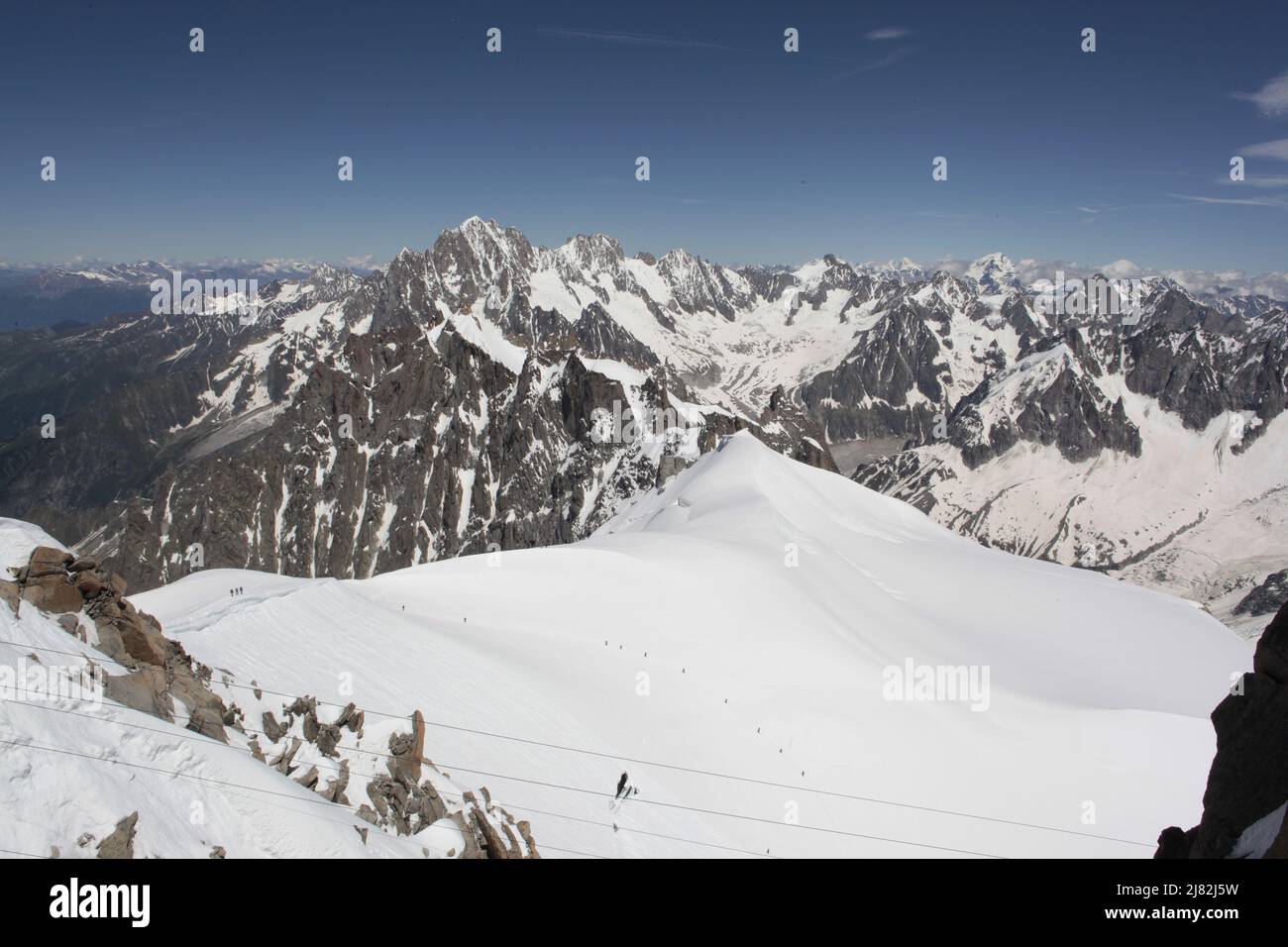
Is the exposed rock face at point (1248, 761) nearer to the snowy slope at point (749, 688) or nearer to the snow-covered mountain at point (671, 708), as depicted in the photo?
the snowy slope at point (749, 688)

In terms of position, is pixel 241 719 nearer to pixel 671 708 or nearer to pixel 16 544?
pixel 16 544

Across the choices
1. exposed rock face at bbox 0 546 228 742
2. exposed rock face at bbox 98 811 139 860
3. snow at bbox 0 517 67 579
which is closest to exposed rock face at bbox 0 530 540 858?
exposed rock face at bbox 0 546 228 742

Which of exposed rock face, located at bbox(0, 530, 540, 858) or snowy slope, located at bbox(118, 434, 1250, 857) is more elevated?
exposed rock face, located at bbox(0, 530, 540, 858)

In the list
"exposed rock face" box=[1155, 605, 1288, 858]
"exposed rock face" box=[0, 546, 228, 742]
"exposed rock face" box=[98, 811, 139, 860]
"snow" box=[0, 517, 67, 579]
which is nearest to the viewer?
"exposed rock face" box=[98, 811, 139, 860]

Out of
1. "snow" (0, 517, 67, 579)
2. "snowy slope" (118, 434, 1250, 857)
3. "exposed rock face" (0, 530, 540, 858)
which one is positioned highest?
"snow" (0, 517, 67, 579)

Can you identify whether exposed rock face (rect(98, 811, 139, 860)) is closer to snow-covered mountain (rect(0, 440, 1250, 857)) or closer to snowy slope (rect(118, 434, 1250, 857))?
snow-covered mountain (rect(0, 440, 1250, 857))

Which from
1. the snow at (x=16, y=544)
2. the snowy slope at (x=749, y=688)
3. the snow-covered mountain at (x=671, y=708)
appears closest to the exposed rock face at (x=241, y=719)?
the snow-covered mountain at (x=671, y=708)
